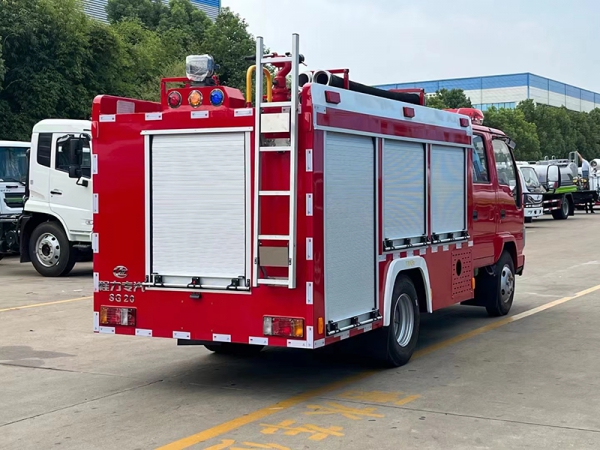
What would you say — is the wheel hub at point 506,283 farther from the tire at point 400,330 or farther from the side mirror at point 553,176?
the side mirror at point 553,176

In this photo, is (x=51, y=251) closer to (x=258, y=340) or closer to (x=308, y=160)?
(x=258, y=340)

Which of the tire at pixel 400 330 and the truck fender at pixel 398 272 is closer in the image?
the truck fender at pixel 398 272

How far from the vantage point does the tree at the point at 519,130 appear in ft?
219

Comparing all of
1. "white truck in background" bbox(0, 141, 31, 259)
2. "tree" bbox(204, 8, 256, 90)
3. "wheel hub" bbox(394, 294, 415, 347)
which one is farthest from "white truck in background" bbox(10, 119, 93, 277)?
"tree" bbox(204, 8, 256, 90)

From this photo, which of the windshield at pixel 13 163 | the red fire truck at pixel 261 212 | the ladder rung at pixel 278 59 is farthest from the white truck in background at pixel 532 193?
the ladder rung at pixel 278 59

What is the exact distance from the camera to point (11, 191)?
19094mm

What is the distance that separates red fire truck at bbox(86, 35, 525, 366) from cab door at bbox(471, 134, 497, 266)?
195cm

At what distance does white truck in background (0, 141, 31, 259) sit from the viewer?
17.8 metres

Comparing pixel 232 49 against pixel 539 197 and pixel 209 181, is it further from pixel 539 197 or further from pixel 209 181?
pixel 209 181

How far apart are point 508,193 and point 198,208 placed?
5.57m

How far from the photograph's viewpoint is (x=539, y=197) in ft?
106

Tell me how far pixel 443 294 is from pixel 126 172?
12.1 ft

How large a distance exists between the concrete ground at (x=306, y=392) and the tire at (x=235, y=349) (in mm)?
124

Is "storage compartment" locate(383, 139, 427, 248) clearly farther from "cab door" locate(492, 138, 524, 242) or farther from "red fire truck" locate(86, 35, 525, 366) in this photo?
"cab door" locate(492, 138, 524, 242)
